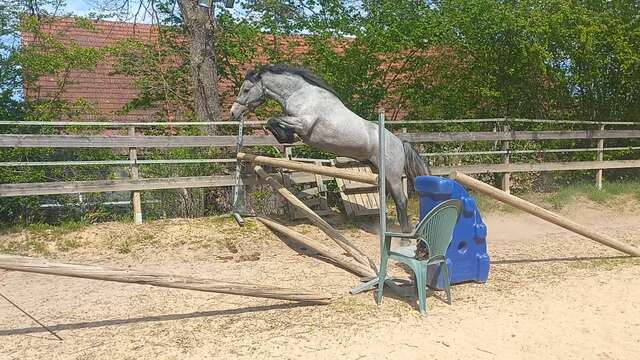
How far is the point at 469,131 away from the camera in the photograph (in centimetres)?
1145

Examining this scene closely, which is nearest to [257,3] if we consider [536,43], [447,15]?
[447,15]

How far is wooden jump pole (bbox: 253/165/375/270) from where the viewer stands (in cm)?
631

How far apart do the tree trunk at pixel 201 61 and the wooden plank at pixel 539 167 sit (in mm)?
4002

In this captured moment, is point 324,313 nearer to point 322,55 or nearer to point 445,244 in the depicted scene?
point 445,244

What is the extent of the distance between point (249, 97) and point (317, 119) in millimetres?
971

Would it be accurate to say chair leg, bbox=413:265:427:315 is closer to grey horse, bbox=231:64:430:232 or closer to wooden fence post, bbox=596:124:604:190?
grey horse, bbox=231:64:430:232

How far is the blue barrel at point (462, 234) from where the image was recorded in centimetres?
564

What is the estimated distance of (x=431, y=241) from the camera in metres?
4.99

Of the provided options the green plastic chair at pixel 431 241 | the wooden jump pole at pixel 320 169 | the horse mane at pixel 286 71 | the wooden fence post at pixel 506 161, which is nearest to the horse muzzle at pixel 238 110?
the horse mane at pixel 286 71

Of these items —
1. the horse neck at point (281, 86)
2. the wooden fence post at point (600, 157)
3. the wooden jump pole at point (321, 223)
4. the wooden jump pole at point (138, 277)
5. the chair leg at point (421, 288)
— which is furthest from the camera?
the wooden fence post at point (600, 157)

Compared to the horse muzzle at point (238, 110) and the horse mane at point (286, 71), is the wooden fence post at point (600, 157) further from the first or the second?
the horse muzzle at point (238, 110)

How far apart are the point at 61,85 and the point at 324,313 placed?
5864 millimetres

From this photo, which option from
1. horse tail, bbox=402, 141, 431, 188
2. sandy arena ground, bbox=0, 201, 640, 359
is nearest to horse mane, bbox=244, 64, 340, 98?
horse tail, bbox=402, 141, 431, 188

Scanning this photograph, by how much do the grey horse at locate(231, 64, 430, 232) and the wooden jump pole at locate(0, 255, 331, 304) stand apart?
3034 millimetres
